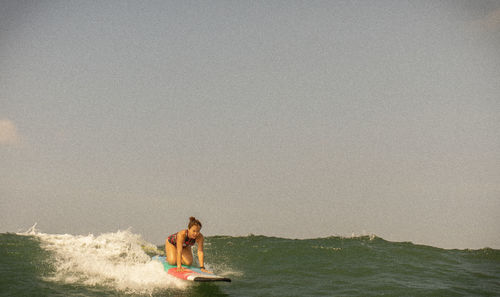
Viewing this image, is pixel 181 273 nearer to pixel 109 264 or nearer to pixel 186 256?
pixel 186 256

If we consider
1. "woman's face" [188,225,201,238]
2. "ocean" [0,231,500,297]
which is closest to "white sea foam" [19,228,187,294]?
"ocean" [0,231,500,297]

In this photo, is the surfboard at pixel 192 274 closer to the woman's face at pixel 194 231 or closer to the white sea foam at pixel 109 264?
the white sea foam at pixel 109 264

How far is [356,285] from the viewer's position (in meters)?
10.5

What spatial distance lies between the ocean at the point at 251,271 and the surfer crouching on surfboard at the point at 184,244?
1.60 ft

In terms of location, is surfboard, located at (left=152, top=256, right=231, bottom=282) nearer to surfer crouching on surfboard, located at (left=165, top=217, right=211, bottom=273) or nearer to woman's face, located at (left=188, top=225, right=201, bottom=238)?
surfer crouching on surfboard, located at (left=165, top=217, right=211, bottom=273)

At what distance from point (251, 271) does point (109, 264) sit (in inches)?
191

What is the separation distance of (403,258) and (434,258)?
5.43 ft

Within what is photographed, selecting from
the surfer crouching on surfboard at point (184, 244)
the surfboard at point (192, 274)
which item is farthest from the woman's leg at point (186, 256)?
the surfboard at point (192, 274)

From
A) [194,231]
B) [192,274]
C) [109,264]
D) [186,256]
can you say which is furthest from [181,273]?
[109,264]

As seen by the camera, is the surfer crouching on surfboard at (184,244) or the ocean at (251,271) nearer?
the ocean at (251,271)

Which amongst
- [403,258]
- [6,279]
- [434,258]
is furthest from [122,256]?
[434,258]

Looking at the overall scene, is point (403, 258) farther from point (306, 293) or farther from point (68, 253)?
point (68, 253)

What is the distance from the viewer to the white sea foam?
9742mm

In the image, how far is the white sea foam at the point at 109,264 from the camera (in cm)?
974
